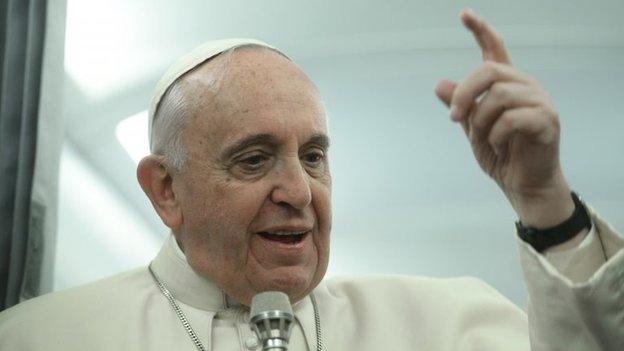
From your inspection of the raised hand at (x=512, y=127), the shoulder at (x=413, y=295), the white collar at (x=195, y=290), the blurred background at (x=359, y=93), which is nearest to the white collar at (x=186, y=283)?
the white collar at (x=195, y=290)

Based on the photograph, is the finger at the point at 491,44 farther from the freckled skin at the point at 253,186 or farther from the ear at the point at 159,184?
the ear at the point at 159,184

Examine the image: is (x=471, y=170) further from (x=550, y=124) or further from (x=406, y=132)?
(x=550, y=124)

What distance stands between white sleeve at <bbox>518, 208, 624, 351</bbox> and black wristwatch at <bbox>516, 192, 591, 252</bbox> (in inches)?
0.7

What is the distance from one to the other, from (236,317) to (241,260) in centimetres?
21

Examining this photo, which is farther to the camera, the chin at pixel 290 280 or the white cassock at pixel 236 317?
the white cassock at pixel 236 317

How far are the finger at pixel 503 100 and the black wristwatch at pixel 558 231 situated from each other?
271 mm

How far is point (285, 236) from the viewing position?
236 centimetres

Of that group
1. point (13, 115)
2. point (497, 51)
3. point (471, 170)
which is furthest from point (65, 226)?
point (497, 51)

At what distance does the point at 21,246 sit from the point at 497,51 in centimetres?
169

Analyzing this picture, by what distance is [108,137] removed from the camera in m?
5.40

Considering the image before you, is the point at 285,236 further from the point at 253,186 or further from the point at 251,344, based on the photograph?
the point at 251,344

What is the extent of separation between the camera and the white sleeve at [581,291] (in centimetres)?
176

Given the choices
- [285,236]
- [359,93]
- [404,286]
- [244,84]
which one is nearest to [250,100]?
[244,84]

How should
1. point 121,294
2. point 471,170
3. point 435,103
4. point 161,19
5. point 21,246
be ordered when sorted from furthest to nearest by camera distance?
point 471,170 < point 435,103 < point 161,19 < point 21,246 < point 121,294
